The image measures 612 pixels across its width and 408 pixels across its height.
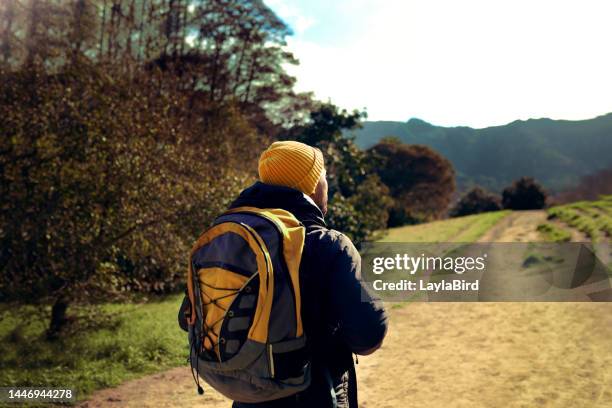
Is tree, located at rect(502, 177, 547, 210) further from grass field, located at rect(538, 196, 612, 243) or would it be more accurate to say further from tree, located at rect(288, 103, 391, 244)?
tree, located at rect(288, 103, 391, 244)

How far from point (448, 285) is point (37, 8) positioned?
395 inches

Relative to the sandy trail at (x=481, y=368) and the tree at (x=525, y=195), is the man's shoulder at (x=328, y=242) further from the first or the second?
the tree at (x=525, y=195)

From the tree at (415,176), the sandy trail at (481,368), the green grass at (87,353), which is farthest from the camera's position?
the tree at (415,176)

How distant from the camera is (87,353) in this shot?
6.54 m

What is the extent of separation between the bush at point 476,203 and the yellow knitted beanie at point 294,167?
43532 millimetres

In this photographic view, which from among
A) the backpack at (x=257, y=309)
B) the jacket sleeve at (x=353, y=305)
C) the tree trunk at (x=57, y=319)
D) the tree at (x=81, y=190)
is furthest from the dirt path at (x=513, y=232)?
the backpack at (x=257, y=309)

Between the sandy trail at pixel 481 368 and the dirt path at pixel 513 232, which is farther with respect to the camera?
the dirt path at pixel 513 232

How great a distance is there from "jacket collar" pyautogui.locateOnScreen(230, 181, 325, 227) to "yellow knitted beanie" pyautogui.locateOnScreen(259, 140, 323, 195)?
1.9 inches

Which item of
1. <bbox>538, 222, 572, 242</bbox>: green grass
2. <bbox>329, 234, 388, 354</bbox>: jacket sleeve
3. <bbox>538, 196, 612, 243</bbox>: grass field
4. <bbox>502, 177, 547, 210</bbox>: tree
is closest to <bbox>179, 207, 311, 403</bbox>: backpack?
<bbox>329, 234, 388, 354</bbox>: jacket sleeve

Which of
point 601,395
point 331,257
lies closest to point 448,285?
point 601,395

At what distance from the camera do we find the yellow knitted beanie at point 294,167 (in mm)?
2002

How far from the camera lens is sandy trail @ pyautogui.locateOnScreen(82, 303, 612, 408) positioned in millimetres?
4996

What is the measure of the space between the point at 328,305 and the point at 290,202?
431mm

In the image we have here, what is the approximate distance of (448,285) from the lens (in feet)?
35.1
